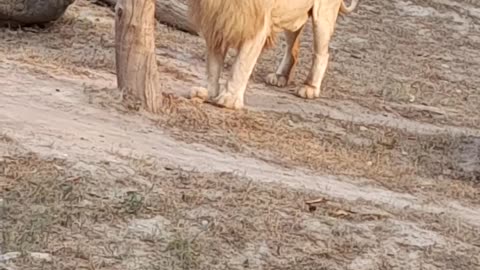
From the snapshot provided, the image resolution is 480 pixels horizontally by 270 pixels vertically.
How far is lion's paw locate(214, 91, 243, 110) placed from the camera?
7.07 metres

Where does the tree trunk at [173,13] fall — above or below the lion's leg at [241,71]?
below

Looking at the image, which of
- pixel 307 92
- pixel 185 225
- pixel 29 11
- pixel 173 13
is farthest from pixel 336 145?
pixel 173 13

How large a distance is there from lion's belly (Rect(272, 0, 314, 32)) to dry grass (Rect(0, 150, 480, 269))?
2.40m

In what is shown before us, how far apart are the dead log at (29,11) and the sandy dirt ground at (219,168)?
0.34 feet

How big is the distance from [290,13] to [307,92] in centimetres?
95

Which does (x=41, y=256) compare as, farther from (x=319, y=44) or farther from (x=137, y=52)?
(x=319, y=44)

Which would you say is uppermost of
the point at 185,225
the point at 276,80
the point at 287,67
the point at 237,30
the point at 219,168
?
the point at 237,30

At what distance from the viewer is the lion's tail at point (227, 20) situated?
268 inches

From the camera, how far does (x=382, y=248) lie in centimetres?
457

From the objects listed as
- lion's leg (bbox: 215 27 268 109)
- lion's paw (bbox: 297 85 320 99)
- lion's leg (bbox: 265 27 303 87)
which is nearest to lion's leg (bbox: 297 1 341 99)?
lion's paw (bbox: 297 85 320 99)

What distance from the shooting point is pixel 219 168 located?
5555 millimetres

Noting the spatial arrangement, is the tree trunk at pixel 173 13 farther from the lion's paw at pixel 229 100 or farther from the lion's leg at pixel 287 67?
the lion's paw at pixel 229 100

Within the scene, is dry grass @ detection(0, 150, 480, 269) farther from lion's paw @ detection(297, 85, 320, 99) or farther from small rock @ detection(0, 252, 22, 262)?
lion's paw @ detection(297, 85, 320, 99)

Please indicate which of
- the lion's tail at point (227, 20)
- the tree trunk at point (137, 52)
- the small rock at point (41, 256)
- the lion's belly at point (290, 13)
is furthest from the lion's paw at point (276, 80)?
the small rock at point (41, 256)
